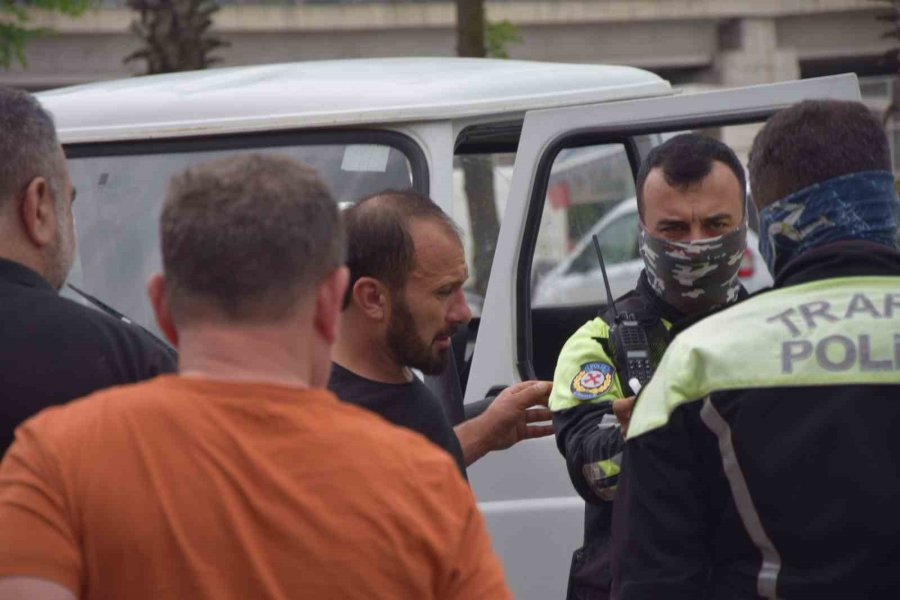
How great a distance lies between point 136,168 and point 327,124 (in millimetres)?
540

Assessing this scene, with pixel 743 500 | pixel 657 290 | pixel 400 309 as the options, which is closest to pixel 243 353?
pixel 743 500

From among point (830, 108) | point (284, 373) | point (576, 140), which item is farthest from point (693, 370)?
point (576, 140)

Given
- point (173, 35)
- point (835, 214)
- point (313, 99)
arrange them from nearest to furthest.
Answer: point (835, 214)
point (313, 99)
point (173, 35)

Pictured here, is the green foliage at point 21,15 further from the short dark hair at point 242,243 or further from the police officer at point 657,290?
the short dark hair at point 242,243

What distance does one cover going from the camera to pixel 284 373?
189cm

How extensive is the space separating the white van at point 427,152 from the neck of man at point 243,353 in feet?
6.37

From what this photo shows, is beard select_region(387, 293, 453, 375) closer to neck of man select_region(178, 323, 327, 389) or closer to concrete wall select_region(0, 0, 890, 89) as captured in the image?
neck of man select_region(178, 323, 327, 389)

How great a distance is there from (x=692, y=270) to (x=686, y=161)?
245 mm

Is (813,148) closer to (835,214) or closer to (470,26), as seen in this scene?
(835,214)

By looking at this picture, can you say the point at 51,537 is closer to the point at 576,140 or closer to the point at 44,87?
the point at 576,140

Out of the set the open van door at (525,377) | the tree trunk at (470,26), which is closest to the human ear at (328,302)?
the open van door at (525,377)

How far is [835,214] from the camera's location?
2.44 m

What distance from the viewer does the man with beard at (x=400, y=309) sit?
9.48 ft

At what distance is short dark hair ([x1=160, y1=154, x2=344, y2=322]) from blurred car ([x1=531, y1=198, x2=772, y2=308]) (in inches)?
426
